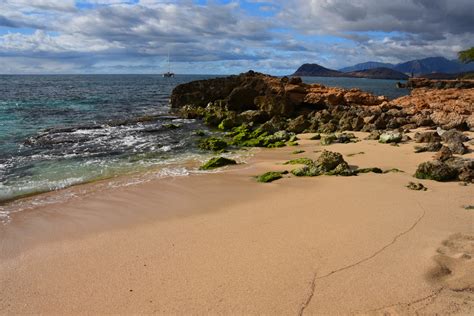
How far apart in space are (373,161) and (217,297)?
35.3 ft

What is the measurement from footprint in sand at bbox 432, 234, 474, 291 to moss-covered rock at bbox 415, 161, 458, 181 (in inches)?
177

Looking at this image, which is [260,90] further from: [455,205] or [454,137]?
[455,205]

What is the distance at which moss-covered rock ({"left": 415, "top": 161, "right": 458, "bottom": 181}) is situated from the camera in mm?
11422

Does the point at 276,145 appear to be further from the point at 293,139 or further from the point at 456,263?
the point at 456,263

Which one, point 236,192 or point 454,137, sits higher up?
point 454,137

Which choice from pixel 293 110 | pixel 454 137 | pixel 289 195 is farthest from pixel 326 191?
pixel 293 110

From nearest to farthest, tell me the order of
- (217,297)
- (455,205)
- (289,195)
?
(217,297) < (455,205) < (289,195)

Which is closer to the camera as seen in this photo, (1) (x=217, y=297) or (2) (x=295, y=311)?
(2) (x=295, y=311)

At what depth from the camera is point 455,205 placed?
30.2ft

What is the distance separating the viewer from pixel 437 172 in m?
11.5

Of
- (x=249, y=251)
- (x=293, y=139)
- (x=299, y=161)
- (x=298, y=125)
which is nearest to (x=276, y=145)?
(x=293, y=139)

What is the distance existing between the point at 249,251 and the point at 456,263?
3.45m

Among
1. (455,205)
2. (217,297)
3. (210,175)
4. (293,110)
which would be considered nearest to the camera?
(217,297)

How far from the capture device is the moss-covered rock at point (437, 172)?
11.4 metres
